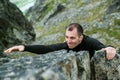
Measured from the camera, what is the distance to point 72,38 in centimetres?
1633

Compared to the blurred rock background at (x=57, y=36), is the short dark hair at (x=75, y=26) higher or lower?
higher

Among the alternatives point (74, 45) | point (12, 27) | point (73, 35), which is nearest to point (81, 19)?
point (12, 27)

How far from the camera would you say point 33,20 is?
148m

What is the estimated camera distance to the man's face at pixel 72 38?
53.2ft

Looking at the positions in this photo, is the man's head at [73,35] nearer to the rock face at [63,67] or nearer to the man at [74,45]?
the man at [74,45]

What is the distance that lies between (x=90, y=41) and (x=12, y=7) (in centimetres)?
3924

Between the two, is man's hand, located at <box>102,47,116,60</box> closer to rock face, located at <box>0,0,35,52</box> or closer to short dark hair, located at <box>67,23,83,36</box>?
short dark hair, located at <box>67,23,83,36</box>

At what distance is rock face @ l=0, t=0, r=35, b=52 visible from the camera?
44188mm

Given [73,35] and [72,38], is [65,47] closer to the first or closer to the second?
[72,38]

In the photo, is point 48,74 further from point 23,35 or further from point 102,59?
point 23,35

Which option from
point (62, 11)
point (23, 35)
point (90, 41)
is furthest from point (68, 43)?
point (62, 11)

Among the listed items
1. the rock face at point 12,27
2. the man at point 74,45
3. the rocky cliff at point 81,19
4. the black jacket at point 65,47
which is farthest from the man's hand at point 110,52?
the rocky cliff at point 81,19

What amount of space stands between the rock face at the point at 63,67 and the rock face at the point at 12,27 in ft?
81.4

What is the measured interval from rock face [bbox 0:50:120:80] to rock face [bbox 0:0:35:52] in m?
24.8
